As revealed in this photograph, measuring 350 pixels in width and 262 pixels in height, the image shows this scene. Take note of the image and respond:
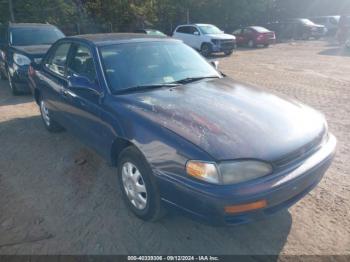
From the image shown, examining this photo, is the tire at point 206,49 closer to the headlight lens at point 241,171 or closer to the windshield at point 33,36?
the windshield at point 33,36

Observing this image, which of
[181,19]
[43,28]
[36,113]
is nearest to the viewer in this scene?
[36,113]

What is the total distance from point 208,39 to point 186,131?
1472cm

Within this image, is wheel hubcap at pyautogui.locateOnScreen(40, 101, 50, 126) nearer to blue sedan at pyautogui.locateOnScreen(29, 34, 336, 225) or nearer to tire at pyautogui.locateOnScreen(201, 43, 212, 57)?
blue sedan at pyautogui.locateOnScreen(29, 34, 336, 225)

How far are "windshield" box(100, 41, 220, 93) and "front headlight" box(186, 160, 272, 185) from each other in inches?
54.1

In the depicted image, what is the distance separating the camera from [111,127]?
124 inches

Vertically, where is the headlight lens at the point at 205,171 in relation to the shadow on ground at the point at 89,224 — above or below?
above

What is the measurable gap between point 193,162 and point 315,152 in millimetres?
1167

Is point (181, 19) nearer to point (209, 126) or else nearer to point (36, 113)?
point (36, 113)

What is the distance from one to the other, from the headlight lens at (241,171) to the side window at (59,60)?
9.30 ft

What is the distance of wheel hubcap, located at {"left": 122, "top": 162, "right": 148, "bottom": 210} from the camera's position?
2908 mm

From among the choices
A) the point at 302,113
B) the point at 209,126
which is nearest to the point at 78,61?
the point at 209,126

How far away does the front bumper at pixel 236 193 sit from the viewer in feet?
7.48

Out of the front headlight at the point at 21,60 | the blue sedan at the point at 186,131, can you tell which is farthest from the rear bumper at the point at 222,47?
the blue sedan at the point at 186,131

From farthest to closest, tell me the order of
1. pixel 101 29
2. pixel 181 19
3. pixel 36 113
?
pixel 181 19
pixel 101 29
pixel 36 113
